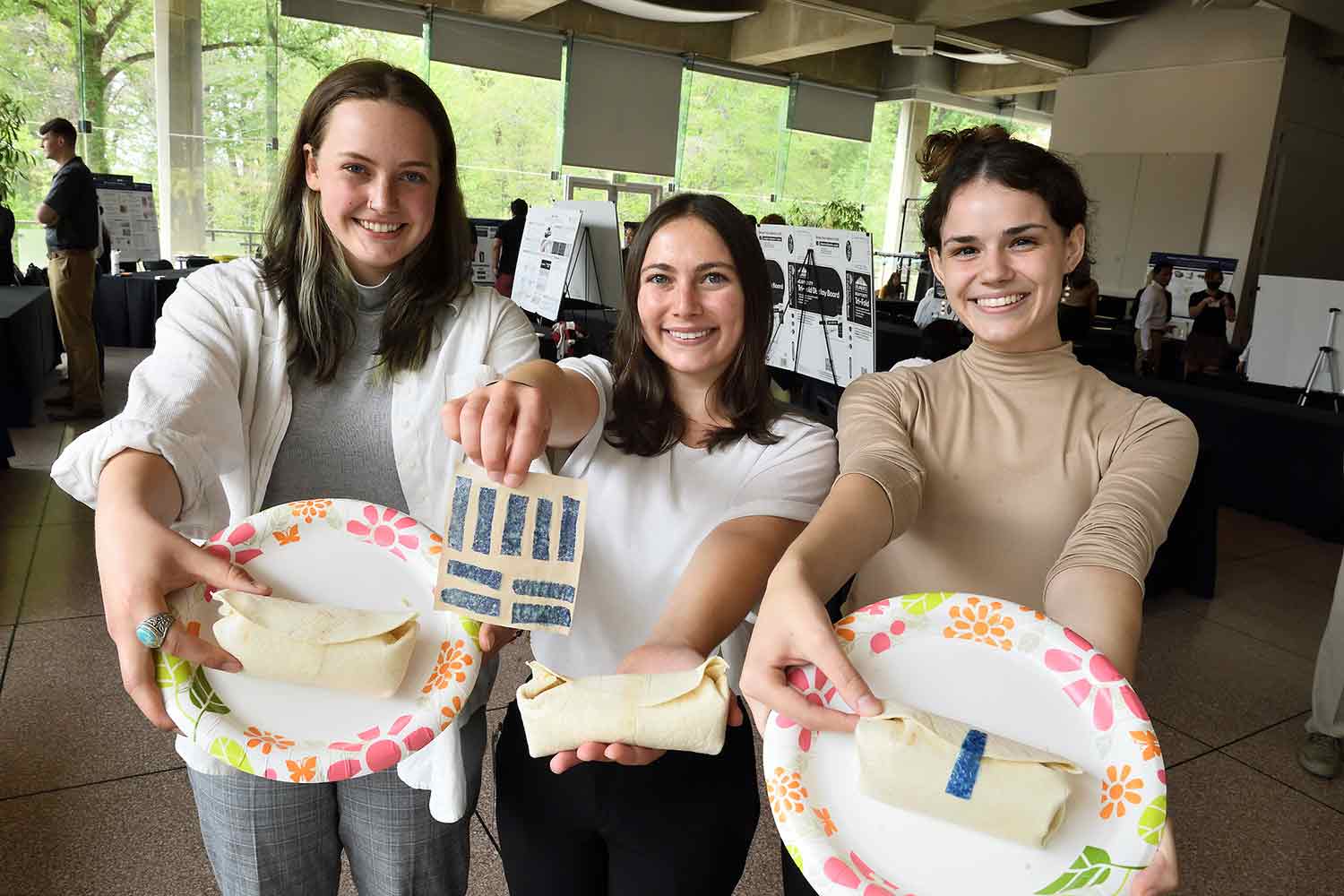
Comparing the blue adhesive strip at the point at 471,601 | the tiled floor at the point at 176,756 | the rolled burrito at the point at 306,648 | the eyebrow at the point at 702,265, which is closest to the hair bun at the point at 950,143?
the eyebrow at the point at 702,265

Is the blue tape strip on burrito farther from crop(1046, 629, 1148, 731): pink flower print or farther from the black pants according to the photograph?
the black pants

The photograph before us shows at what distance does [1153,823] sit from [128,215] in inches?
349

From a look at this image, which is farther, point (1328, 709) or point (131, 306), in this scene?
point (131, 306)

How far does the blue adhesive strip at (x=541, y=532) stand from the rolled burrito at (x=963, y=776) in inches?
12.9

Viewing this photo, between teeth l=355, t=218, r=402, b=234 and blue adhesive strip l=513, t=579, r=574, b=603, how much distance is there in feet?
1.82

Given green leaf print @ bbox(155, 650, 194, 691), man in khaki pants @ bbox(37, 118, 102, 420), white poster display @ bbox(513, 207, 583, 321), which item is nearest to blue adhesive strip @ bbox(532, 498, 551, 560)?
green leaf print @ bbox(155, 650, 194, 691)

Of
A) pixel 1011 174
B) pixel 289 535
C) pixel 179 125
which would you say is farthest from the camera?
pixel 179 125

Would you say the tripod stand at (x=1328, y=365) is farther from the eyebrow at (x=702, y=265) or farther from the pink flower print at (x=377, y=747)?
the pink flower print at (x=377, y=747)

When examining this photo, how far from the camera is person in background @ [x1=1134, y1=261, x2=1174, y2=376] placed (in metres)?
7.71

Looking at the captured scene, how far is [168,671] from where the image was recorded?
0.85 meters

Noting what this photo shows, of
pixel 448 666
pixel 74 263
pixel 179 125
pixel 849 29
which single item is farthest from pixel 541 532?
pixel 849 29

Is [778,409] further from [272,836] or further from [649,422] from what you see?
[272,836]

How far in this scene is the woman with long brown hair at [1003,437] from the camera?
99 centimetres

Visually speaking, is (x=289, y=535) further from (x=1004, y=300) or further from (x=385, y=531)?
(x=1004, y=300)
